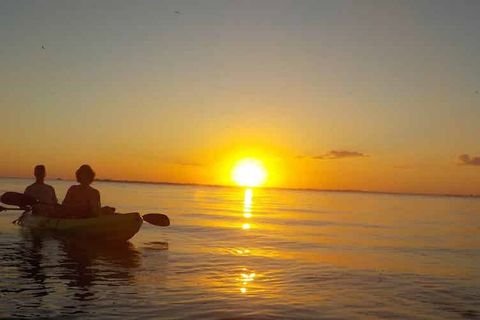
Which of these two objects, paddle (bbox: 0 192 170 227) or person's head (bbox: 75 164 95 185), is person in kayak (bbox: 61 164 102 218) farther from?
paddle (bbox: 0 192 170 227)

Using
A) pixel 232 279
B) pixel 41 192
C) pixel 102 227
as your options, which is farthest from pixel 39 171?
pixel 232 279

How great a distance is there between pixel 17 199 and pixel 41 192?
1.17 metres

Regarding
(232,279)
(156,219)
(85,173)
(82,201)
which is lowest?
(232,279)

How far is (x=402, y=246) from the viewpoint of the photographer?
76.7ft

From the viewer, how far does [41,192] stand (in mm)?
19938

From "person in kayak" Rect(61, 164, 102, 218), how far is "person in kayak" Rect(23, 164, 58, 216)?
41.4 inches

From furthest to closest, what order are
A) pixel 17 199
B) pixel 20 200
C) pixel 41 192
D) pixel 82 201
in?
pixel 41 192 → pixel 20 200 → pixel 17 199 → pixel 82 201

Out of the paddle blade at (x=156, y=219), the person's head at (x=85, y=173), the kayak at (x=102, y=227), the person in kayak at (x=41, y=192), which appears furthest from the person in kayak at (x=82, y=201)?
the paddle blade at (x=156, y=219)

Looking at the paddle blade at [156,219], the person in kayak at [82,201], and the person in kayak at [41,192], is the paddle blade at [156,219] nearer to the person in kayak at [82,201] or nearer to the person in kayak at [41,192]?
the person in kayak at [82,201]

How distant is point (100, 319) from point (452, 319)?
269 inches

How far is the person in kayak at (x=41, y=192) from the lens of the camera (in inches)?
774

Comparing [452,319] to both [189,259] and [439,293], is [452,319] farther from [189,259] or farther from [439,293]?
[189,259]

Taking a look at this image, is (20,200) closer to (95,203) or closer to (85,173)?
(95,203)

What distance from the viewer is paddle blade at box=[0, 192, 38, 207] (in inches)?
734
